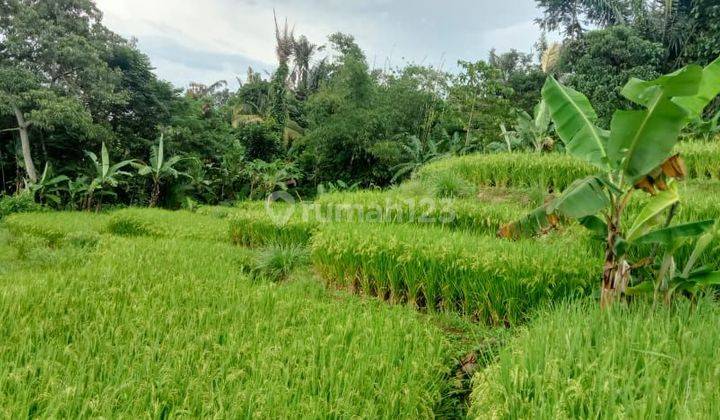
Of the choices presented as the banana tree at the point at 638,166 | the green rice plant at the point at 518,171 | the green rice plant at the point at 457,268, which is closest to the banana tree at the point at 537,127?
the green rice plant at the point at 518,171

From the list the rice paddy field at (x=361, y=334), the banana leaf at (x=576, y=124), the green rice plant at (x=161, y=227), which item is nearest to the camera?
the rice paddy field at (x=361, y=334)

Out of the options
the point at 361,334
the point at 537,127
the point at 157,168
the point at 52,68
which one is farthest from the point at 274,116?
the point at 361,334

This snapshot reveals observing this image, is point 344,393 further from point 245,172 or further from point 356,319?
point 245,172

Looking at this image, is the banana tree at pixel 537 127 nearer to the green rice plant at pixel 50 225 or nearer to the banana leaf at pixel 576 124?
the banana leaf at pixel 576 124

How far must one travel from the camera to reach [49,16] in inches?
516

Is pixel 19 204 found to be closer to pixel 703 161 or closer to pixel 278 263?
pixel 278 263

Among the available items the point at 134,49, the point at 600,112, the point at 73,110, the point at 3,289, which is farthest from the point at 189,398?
the point at 134,49

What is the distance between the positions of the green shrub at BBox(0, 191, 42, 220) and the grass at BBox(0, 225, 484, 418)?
1048 centimetres

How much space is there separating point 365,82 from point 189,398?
16.0 meters

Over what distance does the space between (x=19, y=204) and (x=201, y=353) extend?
44.7ft

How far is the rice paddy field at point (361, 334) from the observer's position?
6.41 ft

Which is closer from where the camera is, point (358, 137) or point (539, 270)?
point (539, 270)

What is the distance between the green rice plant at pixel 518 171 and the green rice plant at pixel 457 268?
2.65 metres

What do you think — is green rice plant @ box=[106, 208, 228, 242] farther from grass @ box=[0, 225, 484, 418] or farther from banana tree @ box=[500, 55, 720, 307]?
banana tree @ box=[500, 55, 720, 307]
